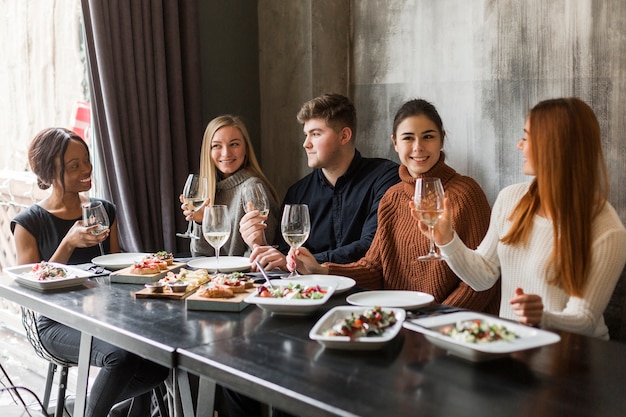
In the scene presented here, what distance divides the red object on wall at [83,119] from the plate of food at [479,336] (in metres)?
2.69

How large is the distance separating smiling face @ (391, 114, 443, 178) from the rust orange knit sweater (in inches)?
1.3

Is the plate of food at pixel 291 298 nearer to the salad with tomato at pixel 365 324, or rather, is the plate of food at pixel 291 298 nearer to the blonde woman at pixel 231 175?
the salad with tomato at pixel 365 324

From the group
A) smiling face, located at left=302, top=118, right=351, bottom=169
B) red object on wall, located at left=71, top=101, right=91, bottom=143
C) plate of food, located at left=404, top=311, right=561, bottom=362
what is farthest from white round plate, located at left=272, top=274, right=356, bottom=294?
red object on wall, located at left=71, top=101, right=91, bottom=143

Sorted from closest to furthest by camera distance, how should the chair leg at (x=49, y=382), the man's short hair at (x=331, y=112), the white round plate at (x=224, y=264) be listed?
the white round plate at (x=224, y=264) < the chair leg at (x=49, y=382) < the man's short hair at (x=331, y=112)

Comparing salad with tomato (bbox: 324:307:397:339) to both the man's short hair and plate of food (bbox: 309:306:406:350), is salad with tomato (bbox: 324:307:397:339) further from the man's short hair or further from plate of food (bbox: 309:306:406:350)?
the man's short hair

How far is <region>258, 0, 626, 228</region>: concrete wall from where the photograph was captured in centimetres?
279

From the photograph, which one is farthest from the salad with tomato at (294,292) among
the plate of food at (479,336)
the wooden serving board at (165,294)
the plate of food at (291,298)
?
the plate of food at (479,336)

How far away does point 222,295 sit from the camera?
209 centimetres

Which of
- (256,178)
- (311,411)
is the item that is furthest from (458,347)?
(256,178)

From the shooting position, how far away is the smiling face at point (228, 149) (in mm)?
3316

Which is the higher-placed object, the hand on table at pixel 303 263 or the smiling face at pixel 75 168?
the smiling face at pixel 75 168

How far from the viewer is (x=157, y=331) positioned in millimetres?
1859

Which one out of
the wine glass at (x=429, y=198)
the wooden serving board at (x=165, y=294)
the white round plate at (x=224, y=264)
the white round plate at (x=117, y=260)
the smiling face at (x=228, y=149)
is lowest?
the wooden serving board at (x=165, y=294)

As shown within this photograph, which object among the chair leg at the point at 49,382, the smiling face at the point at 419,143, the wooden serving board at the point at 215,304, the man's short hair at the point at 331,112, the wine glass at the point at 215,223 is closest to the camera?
the wooden serving board at the point at 215,304
